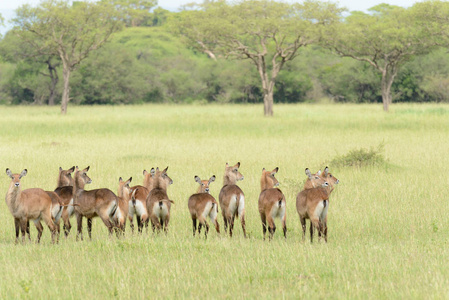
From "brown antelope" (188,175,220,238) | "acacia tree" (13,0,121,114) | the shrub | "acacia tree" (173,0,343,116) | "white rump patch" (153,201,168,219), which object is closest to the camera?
"brown antelope" (188,175,220,238)

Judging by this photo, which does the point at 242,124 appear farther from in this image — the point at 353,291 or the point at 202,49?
the point at 353,291

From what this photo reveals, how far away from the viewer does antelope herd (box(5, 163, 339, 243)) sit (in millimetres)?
8008

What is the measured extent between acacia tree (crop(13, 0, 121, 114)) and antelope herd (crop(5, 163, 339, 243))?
32.1 metres

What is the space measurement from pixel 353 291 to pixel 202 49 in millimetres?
34006

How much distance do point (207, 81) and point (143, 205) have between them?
195 ft

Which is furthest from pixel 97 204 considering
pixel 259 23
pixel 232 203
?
pixel 259 23

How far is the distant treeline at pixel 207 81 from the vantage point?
57188 millimetres

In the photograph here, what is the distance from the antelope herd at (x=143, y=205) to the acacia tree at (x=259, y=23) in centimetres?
2744

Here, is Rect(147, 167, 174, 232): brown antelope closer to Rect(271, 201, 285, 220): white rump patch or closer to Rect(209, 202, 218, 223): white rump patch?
Rect(209, 202, 218, 223): white rump patch

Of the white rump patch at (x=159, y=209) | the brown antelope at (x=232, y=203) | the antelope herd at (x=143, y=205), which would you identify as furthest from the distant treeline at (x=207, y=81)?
the brown antelope at (x=232, y=203)

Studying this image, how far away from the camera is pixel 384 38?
1547 inches

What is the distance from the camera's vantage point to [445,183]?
43.3 ft

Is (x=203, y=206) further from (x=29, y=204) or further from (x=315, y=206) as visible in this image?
(x=29, y=204)

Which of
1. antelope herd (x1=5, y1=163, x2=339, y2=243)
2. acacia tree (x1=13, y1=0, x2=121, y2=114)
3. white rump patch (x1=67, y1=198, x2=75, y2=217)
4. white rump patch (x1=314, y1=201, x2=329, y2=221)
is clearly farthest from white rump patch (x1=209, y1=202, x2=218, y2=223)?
acacia tree (x1=13, y1=0, x2=121, y2=114)
